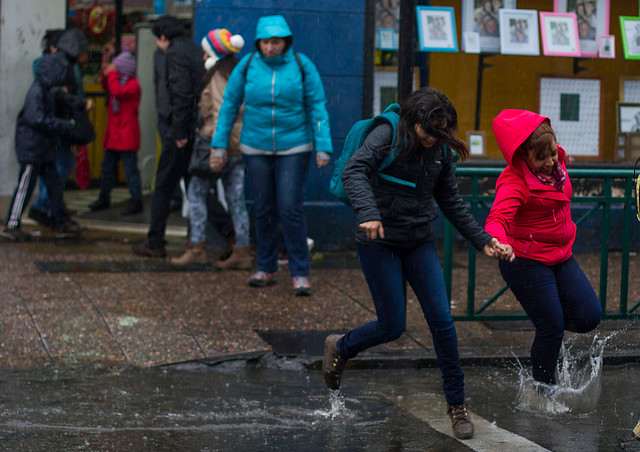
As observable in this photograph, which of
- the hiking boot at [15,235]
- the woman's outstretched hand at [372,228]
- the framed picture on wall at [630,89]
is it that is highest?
the framed picture on wall at [630,89]

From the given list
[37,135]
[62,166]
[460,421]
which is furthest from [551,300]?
[62,166]

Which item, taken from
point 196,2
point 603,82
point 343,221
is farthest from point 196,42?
point 603,82

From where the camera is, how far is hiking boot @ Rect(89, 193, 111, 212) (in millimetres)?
12211

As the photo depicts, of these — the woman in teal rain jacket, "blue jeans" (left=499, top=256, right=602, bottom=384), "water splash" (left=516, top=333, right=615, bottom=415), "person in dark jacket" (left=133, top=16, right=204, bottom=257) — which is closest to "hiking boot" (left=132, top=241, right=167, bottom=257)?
"person in dark jacket" (left=133, top=16, right=204, bottom=257)

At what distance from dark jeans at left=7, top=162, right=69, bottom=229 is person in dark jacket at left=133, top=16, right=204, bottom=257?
124 cm

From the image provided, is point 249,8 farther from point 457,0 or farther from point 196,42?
point 457,0

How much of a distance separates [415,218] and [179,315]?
8.91 feet

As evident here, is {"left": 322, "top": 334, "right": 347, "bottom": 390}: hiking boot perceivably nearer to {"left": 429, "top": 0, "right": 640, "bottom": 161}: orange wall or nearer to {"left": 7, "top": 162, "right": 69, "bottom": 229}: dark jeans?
{"left": 429, "top": 0, "right": 640, "bottom": 161}: orange wall

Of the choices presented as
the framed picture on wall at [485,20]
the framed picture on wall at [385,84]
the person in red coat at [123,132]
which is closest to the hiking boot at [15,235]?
the person in red coat at [123,132]

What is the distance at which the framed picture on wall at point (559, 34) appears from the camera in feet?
33.0

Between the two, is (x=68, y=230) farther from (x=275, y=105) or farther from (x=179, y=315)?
(x=179, y=315)

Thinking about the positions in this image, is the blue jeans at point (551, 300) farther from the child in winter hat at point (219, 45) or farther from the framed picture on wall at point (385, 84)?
the framed picture on wall at point (385, 84)

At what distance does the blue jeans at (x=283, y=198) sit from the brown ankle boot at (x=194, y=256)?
3.91 feet

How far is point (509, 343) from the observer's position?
22.0 ft
